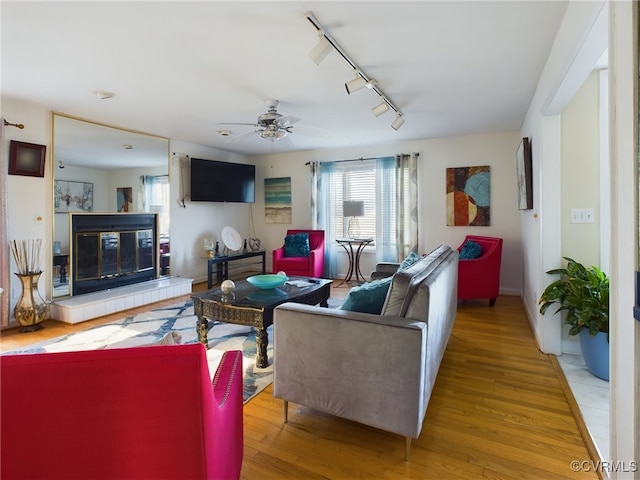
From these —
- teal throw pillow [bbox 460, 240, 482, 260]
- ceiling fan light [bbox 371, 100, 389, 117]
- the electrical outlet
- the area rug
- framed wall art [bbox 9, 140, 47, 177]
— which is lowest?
the area rug

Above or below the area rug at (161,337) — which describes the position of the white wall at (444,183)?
above

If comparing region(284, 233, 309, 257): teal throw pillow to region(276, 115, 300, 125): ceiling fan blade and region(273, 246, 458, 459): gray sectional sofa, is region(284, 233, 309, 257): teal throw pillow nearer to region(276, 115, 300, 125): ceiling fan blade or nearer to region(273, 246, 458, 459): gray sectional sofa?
region(276, 115, 300, 125): ceiling fan blade

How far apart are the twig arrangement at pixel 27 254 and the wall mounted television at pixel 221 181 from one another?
87.7 inches

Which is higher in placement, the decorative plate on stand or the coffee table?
the decorative plate on stand

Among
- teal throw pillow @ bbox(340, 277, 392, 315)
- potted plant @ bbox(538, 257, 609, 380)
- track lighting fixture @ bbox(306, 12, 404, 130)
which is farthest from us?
potted plant @ bbox(538, 257, 609, 380)

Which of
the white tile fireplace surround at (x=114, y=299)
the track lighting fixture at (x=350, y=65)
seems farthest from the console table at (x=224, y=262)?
the track lighting fixture at (x=350, y=65)

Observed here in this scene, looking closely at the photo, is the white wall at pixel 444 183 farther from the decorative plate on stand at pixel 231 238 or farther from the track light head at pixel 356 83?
the track light head at pixel 356 83

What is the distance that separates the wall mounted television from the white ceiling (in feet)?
4.78

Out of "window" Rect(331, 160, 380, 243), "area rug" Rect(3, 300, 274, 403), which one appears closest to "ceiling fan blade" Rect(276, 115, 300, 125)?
"area rug" Rect(3, 300, 274, 403)

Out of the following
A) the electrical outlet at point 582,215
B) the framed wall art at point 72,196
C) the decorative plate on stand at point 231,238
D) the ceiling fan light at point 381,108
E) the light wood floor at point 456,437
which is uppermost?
the ceiling fan light at point 381,108

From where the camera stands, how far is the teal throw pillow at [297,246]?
5.67m

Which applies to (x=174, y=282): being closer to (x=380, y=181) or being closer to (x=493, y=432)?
(x=380, y=181)

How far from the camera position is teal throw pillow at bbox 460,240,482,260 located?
14.2 ft

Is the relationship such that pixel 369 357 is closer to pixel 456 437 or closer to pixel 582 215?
pixel 456 437
